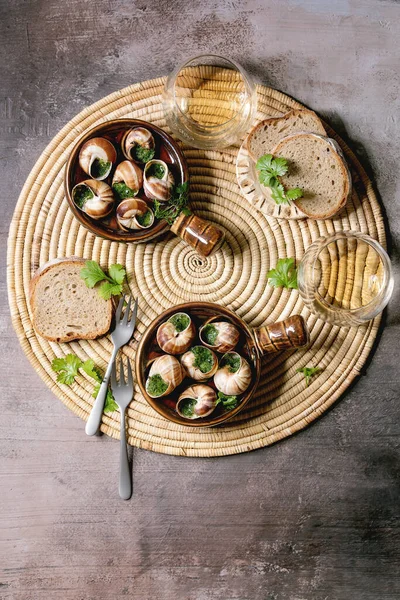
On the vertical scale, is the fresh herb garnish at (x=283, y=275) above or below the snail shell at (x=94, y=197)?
below

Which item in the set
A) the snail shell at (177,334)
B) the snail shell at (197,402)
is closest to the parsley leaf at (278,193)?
the snail shell at (177,334)

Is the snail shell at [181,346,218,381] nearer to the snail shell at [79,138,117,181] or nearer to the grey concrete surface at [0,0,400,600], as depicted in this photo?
the grey concrete surface at [0,0,400,600]

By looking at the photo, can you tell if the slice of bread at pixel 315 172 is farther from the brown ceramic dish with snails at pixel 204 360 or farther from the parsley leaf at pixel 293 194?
the brown ceramic dish with snails at pixel 204 360

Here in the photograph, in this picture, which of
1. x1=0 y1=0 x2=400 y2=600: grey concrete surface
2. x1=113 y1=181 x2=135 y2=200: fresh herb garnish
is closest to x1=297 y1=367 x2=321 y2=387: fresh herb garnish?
x1=0 y1=0 x2=400 y2=600: grey concrete surface

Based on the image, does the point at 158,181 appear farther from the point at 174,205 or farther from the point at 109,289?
the point at 109,289

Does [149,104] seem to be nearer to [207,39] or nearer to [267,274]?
[207,39]

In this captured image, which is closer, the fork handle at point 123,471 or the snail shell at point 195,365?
the snail shell at point 195,365
